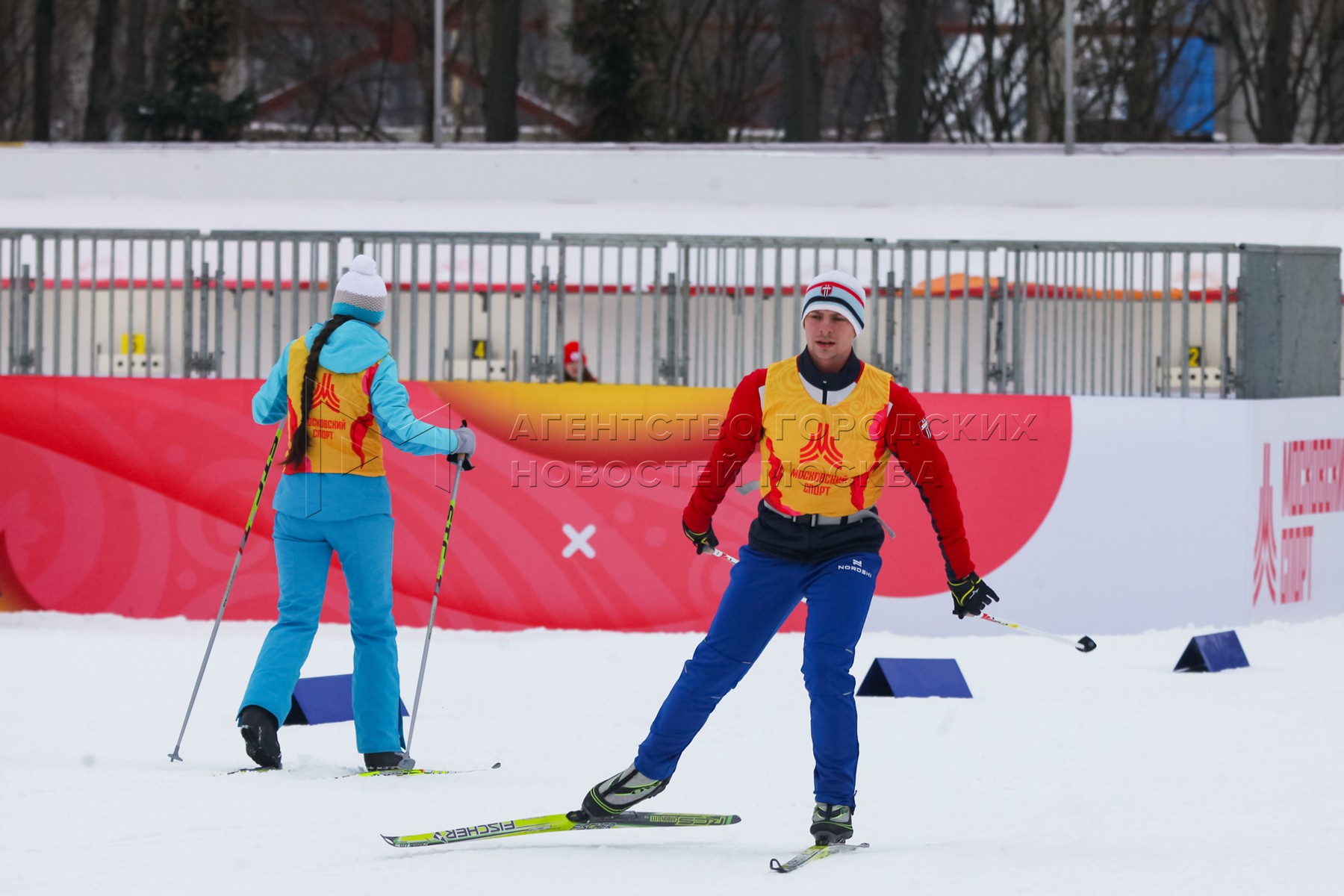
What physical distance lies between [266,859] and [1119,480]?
258 inches

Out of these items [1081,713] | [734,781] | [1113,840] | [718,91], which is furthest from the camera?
[718,91]

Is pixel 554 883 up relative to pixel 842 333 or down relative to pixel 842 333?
down

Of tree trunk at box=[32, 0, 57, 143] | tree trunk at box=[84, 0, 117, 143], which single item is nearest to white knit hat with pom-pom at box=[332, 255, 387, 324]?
tree trunk at box=[32, 0, 57, 143]

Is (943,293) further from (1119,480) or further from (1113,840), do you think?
(1113,840)

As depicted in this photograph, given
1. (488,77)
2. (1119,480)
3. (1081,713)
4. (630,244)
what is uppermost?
(488,77)

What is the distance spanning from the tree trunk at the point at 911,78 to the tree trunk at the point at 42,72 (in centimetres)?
1505

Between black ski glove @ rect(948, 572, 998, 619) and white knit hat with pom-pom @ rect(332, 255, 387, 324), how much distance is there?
245cm

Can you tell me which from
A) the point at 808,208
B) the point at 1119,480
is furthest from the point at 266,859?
the point at 808,208

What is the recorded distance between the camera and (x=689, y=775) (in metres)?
6.50

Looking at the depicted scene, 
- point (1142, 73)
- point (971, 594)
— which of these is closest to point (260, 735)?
point (971, 594)

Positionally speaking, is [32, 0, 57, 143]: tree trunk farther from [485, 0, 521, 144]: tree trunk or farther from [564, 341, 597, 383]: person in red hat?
[564, 341, 597, 383]: person in red hat

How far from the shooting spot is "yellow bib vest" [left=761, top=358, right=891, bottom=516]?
5.35m

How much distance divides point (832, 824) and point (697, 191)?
1673cm

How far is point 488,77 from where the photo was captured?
27969mm
